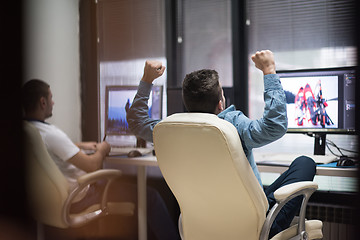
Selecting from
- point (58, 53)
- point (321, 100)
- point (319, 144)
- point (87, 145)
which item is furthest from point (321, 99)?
point (58, 53)

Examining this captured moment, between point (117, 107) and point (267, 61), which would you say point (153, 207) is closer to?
point (117, 107)

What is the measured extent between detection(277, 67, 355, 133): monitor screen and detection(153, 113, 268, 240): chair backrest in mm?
980

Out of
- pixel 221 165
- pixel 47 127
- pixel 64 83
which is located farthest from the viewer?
pixel 64 83

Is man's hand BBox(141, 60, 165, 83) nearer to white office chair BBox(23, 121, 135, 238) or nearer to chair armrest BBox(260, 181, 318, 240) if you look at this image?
white office chair BBox(23, 121, 135, 238)

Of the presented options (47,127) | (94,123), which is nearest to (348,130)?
(94,123)

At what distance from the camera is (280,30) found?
121 inches

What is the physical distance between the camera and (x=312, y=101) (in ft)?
8.07

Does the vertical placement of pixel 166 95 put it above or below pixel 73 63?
below

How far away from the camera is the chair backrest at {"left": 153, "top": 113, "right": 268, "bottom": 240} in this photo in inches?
61.5

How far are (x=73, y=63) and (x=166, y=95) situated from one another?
26.7 inches

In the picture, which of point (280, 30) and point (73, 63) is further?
point (280, 30)

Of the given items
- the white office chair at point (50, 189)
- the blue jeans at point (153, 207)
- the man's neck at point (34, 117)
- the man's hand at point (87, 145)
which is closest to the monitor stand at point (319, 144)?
the blue jeans at point (153, 207)

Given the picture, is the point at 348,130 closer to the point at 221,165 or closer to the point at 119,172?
the point at 221,165

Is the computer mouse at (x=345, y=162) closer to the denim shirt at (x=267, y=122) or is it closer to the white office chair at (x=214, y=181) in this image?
the white office chair at (x=214, y=181)
